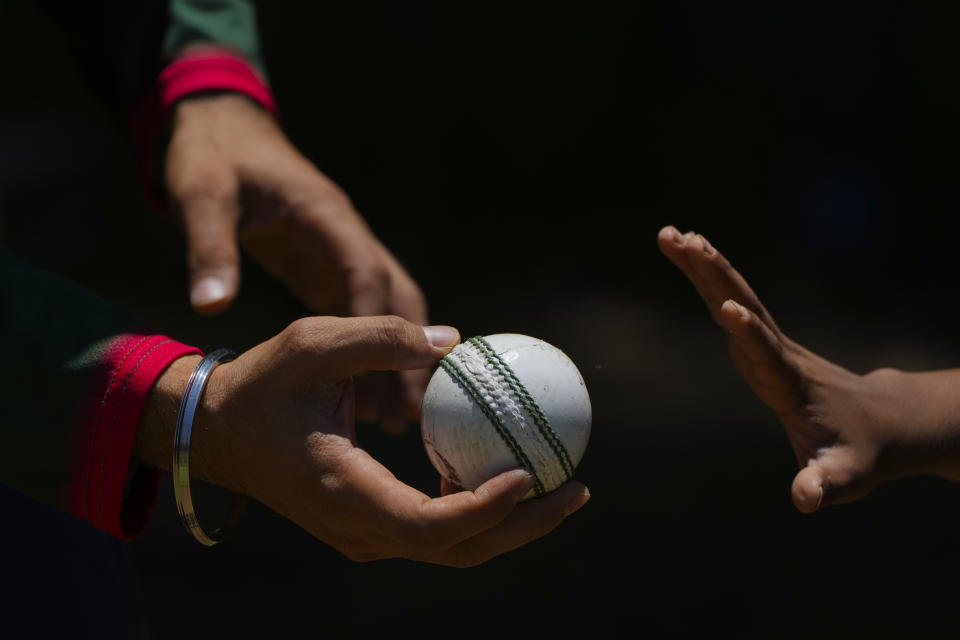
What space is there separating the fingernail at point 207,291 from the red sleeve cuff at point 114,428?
404 mm

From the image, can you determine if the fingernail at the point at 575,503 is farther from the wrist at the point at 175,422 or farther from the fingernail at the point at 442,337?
the wrist at the point at 175,422

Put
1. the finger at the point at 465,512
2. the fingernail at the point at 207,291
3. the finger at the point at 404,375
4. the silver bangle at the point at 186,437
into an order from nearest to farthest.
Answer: the finger at the point at 465,512, the silver bangle at the point at 186,437, the fingernail at the point at 207,291, the finger at the point at 404,375

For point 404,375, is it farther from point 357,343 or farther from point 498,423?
point 357,343

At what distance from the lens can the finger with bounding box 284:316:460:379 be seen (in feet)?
5.79

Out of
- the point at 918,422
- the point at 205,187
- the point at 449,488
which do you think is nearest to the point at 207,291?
the point at 205,187

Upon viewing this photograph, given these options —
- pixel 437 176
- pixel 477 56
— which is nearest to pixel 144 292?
pixel 437 176

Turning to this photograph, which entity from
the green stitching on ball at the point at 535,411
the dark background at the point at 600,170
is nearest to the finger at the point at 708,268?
the green stitching on ball at the point at 535,411

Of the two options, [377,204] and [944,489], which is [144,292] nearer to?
[377,204]

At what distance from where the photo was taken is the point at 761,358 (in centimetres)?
206

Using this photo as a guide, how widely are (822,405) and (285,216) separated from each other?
163 centimetres

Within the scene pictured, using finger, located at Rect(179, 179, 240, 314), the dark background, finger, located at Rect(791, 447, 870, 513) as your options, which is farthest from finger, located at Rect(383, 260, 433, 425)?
the dark background

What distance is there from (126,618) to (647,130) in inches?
183

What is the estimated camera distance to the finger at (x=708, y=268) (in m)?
2.06

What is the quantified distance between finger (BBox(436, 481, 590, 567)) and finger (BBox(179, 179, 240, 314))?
0.87 meters
